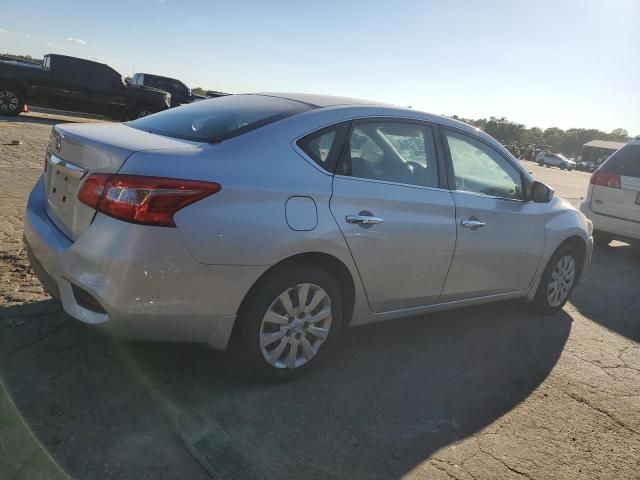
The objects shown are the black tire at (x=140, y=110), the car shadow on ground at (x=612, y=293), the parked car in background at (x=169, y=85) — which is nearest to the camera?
the car shadow on ground at (x=612, y=293)

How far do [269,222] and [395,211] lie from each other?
3.02 feet

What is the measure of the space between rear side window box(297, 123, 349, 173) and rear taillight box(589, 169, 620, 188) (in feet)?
19.0

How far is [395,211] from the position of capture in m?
3.32

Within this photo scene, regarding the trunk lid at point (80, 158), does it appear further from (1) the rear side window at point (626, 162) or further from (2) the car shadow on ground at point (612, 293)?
(1) the rear side window at point (626, 162)

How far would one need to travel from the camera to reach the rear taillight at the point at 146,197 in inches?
97.2

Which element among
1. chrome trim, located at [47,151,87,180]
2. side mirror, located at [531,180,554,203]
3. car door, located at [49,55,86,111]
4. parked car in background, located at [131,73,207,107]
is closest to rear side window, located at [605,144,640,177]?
side mirror, located at [531,180,554,203]

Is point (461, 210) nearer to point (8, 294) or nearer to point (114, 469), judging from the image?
point (114, 469)

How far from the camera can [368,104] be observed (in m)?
3.57

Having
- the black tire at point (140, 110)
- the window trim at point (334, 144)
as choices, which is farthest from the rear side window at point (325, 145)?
the black tire at point (140, 110)

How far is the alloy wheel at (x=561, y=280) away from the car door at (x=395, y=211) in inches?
64.4

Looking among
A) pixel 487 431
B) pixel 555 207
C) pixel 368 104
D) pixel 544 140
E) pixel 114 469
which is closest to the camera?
pixel 114 469

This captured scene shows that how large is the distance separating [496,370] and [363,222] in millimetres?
1487

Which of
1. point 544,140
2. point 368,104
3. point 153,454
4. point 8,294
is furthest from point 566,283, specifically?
point 544,140

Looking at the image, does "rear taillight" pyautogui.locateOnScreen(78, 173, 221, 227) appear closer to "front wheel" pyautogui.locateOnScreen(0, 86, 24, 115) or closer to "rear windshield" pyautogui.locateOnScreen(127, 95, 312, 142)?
"rear windshield" pyautogui.locateOnScreen(127, 95, 312, 142)
